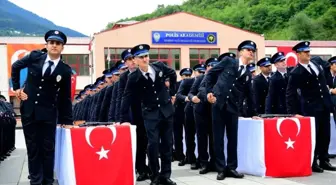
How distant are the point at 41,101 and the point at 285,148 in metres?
3.29

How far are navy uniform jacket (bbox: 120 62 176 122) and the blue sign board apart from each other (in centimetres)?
3495

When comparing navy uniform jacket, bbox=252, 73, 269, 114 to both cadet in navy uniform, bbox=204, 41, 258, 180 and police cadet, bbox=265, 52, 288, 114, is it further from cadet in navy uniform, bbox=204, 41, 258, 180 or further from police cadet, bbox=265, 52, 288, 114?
cadet in navy uniform, bbox=204, 41, 258, 180

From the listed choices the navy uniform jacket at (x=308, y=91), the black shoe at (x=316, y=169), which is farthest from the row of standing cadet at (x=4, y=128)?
the black shoe at (x=316, y=169)

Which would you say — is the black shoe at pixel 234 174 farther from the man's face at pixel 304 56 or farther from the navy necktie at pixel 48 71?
the navy necktie at pixel 48 71

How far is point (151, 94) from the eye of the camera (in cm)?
621

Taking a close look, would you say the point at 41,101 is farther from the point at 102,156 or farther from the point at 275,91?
the point at 275,91

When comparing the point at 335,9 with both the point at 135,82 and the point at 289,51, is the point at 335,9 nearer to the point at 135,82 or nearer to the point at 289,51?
the point at 289,51

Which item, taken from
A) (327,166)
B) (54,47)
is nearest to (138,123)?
(54,47)

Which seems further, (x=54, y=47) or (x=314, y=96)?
(x=314, y=96)

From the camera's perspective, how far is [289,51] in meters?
43.2

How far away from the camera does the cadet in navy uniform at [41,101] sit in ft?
18.6

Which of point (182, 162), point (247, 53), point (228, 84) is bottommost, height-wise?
point (182, 162)

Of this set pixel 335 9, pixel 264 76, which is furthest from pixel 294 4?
pixel 264 76

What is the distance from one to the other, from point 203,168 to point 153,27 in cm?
3445
